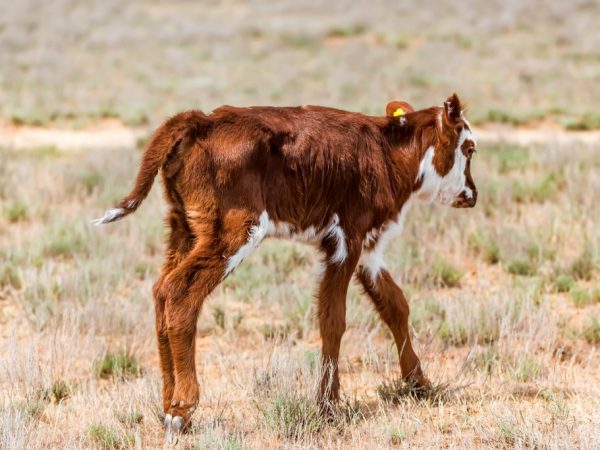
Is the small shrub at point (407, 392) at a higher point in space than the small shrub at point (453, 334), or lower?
higher

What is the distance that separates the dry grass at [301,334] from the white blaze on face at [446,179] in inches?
48.3

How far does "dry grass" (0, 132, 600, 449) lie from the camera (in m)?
5.43

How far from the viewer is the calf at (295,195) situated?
5125mm

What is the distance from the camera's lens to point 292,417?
5.43m

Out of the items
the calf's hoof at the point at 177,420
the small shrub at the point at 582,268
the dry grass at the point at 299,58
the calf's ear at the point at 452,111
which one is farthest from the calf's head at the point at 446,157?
the dry grass at the point at 299,58

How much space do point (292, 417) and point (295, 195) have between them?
1304mm

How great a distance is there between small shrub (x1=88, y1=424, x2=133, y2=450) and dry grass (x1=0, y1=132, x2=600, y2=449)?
0.04 feet

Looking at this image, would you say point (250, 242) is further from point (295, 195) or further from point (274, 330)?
point (274, 330)

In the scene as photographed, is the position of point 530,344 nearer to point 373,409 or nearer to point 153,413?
point 373,409

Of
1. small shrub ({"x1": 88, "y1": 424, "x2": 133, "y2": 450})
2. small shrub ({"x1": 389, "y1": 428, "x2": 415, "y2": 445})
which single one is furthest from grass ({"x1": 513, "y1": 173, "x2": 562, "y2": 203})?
small shrub ({"x1": 88, "y1": 424, "x2": 133, "y2": 450})

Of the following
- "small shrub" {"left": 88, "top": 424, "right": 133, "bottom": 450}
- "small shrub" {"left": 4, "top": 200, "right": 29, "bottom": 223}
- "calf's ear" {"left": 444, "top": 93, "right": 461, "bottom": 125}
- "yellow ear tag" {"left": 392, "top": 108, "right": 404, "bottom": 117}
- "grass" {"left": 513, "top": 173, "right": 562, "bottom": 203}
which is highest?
"calf's ear" {"left": 444, "top": 93, "right": 461, "bottom": 125}

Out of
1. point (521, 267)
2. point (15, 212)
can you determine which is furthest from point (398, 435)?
point (15, 212)

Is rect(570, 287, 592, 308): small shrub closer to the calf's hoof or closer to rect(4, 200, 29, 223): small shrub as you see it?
the calf's hoof

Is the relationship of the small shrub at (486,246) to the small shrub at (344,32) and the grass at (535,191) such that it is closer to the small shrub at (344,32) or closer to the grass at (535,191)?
the grass at (535,191)
